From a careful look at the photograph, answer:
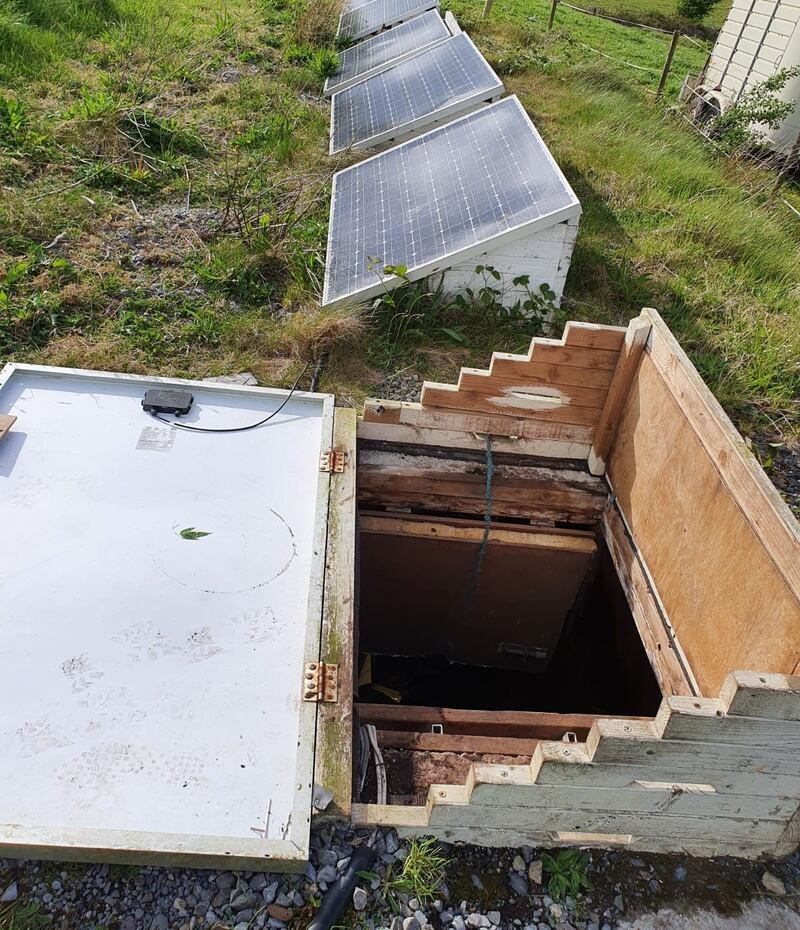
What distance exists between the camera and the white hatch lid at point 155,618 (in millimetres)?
2129

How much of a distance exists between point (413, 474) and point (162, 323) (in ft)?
7.47

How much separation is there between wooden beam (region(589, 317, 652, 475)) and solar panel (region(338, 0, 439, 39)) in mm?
10281

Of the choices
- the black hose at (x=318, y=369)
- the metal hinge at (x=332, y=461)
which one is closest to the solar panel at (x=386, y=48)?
the black hose at (x=318, y=369)

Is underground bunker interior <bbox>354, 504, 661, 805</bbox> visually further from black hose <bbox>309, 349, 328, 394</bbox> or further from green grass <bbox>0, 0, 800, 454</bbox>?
green grass <bbox>0, 0, 800, 454</bbox>

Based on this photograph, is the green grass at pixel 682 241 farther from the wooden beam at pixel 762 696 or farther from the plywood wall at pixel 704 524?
the wooden beam at pixel 762 696

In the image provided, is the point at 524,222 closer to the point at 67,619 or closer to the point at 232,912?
the point at 67,619

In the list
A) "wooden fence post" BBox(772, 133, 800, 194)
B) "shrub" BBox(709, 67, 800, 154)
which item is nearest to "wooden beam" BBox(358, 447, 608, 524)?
"wooden fence post" BBox(772, 133, 800, 194)

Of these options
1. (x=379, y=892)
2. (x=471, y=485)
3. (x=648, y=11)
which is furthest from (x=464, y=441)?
(x=648, y=11)

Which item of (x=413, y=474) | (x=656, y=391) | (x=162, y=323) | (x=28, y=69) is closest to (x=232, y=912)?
(x=413, y=474)

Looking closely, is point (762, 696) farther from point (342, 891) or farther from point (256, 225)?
point (256, 225)

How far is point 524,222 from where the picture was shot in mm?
4676

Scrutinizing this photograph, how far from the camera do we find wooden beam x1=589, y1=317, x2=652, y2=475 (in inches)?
145

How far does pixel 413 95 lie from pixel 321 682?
24.3 ft

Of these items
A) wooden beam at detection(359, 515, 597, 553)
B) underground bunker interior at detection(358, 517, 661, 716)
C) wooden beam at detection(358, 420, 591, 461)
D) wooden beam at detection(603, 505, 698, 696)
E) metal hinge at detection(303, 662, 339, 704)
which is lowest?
underground bunker interior at detection(358, 517, 661, 716)
